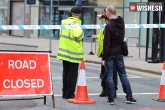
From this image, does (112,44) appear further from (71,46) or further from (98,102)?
(98,102)

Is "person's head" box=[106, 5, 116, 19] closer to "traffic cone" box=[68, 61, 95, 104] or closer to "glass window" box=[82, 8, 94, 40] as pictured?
"traffic cone" box=[68, 61, 95, 104]

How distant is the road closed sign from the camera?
8953 mm

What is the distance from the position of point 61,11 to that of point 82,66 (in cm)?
2579

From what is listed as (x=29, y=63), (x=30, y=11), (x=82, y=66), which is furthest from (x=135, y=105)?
(x=30, y=11)

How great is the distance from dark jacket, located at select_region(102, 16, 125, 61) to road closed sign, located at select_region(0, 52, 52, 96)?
1.14 metres

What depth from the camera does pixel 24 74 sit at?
358 inches

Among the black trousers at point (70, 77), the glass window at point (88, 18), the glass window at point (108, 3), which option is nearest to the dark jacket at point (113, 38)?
the black trousers at point (70, 77)

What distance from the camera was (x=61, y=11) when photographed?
3538cm

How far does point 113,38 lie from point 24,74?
Result: 184 centimetres

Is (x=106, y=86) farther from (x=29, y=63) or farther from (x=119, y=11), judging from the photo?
(x=119, y=11)

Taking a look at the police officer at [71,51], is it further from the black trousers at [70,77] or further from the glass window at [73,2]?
the glass window at [73,2]

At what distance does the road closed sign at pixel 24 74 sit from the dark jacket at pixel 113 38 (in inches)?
45.0

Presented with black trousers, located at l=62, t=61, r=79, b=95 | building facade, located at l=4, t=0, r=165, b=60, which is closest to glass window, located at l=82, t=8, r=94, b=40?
building facade, located at l=4, t=0, r=165, b=60

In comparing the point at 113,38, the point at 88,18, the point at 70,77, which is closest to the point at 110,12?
the point at 113,38
